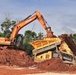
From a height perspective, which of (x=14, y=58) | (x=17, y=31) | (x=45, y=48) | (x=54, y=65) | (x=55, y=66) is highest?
(x=17, y=31)

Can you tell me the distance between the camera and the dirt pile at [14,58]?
3556cm

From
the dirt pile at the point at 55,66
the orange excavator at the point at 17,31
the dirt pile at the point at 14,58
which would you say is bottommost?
the dirt pile at the point at 55,66

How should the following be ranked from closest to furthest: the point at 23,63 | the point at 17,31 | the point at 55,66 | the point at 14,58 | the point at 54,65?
the point at 55,66, the point at 54,65, the point at 23,63, the point at 14,58, the point at 17,31

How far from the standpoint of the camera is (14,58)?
37.0 m

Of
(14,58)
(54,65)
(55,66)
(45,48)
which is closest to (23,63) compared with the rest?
(14,58)

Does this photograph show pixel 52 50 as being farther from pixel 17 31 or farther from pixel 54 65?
pixel 17 31

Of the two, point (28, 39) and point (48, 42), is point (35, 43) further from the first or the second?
point (28, 39)

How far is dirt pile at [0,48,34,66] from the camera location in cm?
3556

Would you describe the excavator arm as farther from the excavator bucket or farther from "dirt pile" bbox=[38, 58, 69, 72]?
"dirt pile" bbox=[38, 58, 69, 72]

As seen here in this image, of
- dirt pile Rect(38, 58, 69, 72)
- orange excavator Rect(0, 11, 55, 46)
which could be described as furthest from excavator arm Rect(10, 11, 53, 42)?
dirt pile Rect(38, 58, 69, 72)

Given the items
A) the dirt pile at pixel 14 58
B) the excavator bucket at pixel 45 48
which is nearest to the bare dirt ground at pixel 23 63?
the dirt pile at pixel 14 58

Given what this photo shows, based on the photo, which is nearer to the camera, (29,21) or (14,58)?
(14,58)

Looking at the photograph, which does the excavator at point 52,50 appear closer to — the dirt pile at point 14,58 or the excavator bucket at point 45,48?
the excavator bucket at point 45,48

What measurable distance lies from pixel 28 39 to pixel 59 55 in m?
54.0
